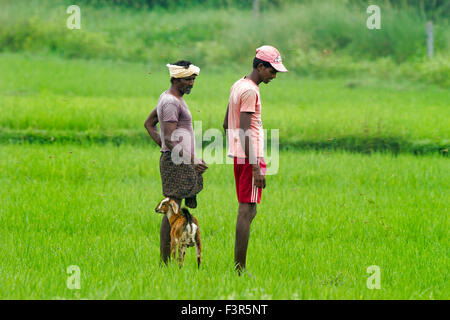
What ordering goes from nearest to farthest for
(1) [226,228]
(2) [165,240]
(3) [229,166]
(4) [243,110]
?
1. (4) [243,110]
2. (2) [165,240]
3. (1) [226,228]
4. (3) [229,166]

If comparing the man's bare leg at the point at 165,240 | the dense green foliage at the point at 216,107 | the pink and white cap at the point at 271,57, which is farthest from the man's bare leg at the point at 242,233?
the dense green foliage at the point at 216,107

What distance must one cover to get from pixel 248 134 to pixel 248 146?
8cm

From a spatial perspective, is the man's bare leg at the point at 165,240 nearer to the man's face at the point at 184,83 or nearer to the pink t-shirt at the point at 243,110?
the pink t-shirt at the point at 243,110

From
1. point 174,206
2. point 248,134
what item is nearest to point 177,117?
point 248,134

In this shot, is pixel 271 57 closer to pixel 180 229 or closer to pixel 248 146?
pixel 248 146

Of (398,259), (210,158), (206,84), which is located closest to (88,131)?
(210,158)

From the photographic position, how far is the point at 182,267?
4637 mm

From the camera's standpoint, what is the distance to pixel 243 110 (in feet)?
15.0

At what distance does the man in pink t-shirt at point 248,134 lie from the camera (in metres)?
4.59

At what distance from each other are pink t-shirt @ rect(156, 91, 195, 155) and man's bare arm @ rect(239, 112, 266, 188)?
1.15 ft

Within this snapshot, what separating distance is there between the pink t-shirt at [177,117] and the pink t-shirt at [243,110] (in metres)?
0.27
